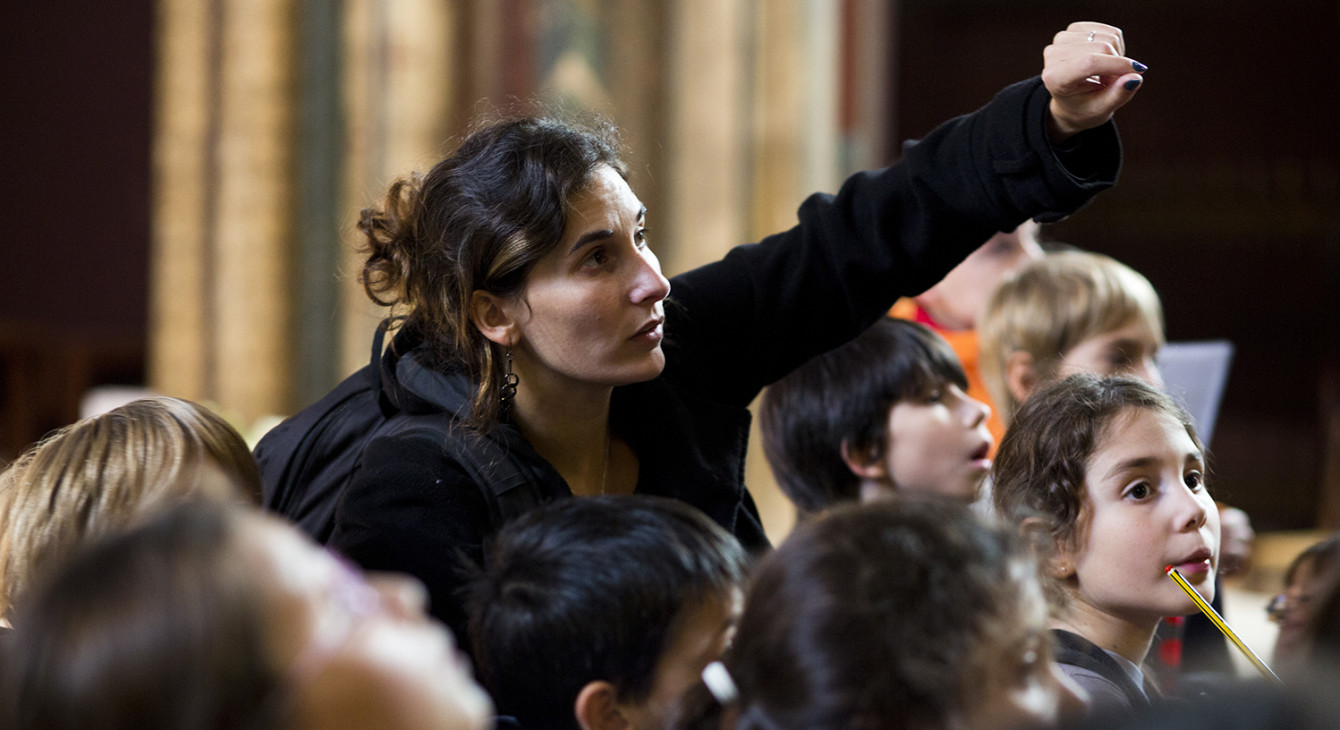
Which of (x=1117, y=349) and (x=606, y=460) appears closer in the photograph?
(x=606, y=460)

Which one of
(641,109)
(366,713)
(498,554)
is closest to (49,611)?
(366,713)

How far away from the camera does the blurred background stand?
377 cm

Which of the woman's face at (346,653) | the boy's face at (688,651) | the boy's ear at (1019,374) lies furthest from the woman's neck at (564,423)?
the boy's ear at (1019,374)

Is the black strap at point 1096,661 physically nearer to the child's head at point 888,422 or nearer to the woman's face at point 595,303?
the woman's face at point 595,303

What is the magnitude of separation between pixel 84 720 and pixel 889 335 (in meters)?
1.48

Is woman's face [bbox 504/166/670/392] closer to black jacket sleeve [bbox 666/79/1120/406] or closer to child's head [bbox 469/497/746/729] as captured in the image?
black jacket sleeve [bbox 666/79/1120/406]

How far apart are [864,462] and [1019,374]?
0.34m

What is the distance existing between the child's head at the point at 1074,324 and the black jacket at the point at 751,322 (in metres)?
0.55

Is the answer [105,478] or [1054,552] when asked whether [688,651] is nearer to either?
[1054,552]

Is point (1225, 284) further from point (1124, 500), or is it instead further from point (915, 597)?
point (915, 597)

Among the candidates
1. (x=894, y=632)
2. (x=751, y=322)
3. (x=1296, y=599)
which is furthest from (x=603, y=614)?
(x=1296, y=599)

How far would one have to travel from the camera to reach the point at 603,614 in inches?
40.4

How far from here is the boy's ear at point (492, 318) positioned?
4.90ft

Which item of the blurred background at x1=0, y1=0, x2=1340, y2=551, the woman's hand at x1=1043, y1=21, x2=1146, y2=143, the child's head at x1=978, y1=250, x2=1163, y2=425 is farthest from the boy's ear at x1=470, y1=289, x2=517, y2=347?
the blurred background at x1=0, y1=0, x2=1340, y2=551
